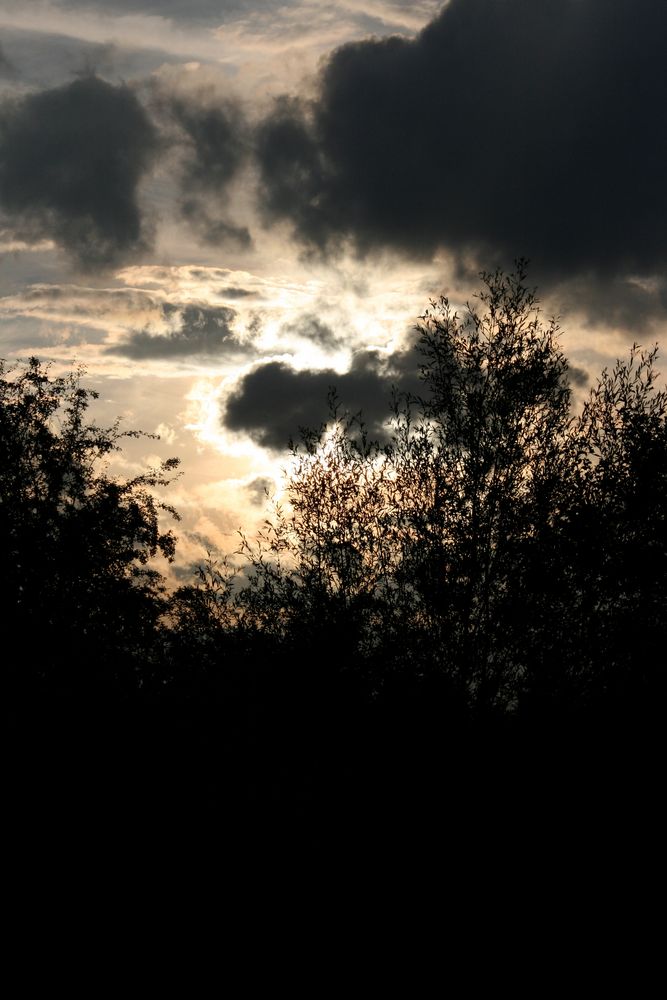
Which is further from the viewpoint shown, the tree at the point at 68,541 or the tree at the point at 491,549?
the tree at the point at 68,541

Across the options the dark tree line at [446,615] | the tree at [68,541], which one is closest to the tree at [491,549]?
the dark tree line at [446,615]

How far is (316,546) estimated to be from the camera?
70.0 feet

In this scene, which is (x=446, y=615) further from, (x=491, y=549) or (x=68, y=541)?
(x=68, y=541)

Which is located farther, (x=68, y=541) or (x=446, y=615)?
(x=68, y=541)

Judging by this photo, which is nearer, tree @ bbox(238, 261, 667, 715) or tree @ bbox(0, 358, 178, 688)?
tree @ bbox(238, 261, 667, 715)

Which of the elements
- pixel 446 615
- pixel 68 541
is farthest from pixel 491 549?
pixel 68 541

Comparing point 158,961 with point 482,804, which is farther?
point 482,804

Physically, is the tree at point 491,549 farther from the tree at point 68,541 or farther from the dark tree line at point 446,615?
the tree at point 68,541

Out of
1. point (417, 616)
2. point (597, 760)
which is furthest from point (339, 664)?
point (597, 760)

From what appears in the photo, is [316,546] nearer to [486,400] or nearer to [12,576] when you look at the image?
[486,400]

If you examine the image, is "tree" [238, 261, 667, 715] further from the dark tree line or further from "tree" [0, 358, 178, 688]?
"tree" [0, 358, 178, 688]

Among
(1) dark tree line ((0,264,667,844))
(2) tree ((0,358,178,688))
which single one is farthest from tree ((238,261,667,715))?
(2) tree ((0,358,178,688))

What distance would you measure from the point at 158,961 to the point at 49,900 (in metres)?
2.33

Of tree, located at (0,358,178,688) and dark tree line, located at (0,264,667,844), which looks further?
tree, located at (0,358,178,688)
